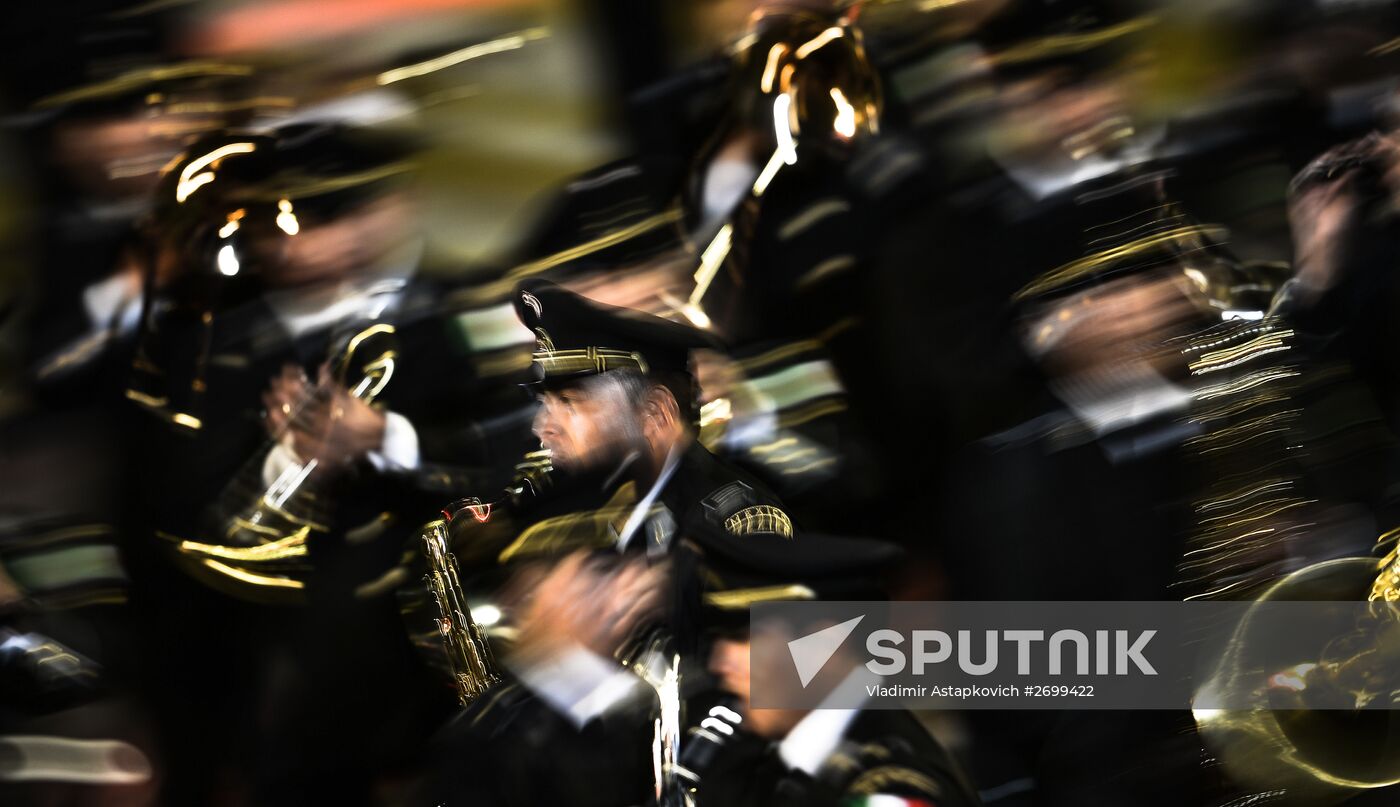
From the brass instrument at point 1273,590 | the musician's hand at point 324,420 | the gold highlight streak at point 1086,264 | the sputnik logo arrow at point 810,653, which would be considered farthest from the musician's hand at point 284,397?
the brass instrument at point 1273,590

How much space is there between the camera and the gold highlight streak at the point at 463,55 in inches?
90.0

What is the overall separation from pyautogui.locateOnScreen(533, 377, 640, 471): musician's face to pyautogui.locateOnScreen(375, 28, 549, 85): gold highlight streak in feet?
2.69

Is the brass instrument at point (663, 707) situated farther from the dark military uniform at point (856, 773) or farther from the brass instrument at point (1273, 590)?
the brass instrument at point (1273, 590)

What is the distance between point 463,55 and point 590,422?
89 centimetres

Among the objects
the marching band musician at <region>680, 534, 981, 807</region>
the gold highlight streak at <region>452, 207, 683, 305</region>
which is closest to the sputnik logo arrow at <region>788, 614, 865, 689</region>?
the marching band musician at <region>680, 534, 981, 807</region>

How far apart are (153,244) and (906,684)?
1.38 metres

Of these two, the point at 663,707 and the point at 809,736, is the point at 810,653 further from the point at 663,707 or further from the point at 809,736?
the point at 663,707

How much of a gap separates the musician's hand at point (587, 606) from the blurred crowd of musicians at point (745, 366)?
0.02 metres

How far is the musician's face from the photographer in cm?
170

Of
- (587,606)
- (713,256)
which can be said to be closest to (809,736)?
(587,606)

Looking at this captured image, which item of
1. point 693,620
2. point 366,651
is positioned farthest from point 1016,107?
point 366,651

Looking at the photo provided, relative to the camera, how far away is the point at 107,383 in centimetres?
222

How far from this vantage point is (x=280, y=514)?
204 centimetres

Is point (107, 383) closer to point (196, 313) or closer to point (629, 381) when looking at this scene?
point (196, 313)
